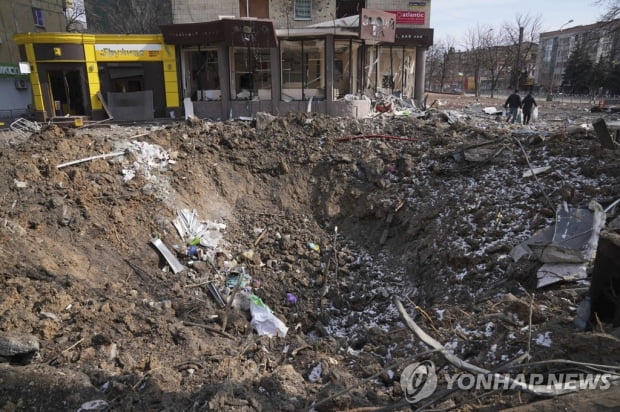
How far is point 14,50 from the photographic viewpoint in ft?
89.8

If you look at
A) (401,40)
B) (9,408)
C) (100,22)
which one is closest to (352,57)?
(401,40)

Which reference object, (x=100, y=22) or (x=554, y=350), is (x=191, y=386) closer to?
(x=554, y=350)

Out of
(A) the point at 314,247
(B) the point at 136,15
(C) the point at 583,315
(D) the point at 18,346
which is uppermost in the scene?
(B) the point at 136,15

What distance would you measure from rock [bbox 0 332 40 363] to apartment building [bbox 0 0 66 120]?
24.1 meters

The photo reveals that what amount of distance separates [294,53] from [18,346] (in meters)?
15.0

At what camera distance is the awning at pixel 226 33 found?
1510 cm

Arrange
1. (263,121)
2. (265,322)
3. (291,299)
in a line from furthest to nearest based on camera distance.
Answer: (263,121) < (291,299) < (265,322)

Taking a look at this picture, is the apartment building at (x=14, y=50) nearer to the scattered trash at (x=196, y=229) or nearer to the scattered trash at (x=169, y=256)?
the scattered trash at (x=196, y=229)

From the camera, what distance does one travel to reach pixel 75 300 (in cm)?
563

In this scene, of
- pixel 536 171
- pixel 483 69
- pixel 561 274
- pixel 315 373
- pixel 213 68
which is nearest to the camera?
pixel 315 373

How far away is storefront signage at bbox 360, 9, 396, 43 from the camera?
50.1 feet

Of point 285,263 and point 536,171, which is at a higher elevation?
point 536,171

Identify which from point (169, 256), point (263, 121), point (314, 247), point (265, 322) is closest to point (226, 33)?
point (263, 121)

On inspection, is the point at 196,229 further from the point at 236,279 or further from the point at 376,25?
the point at 376,25
